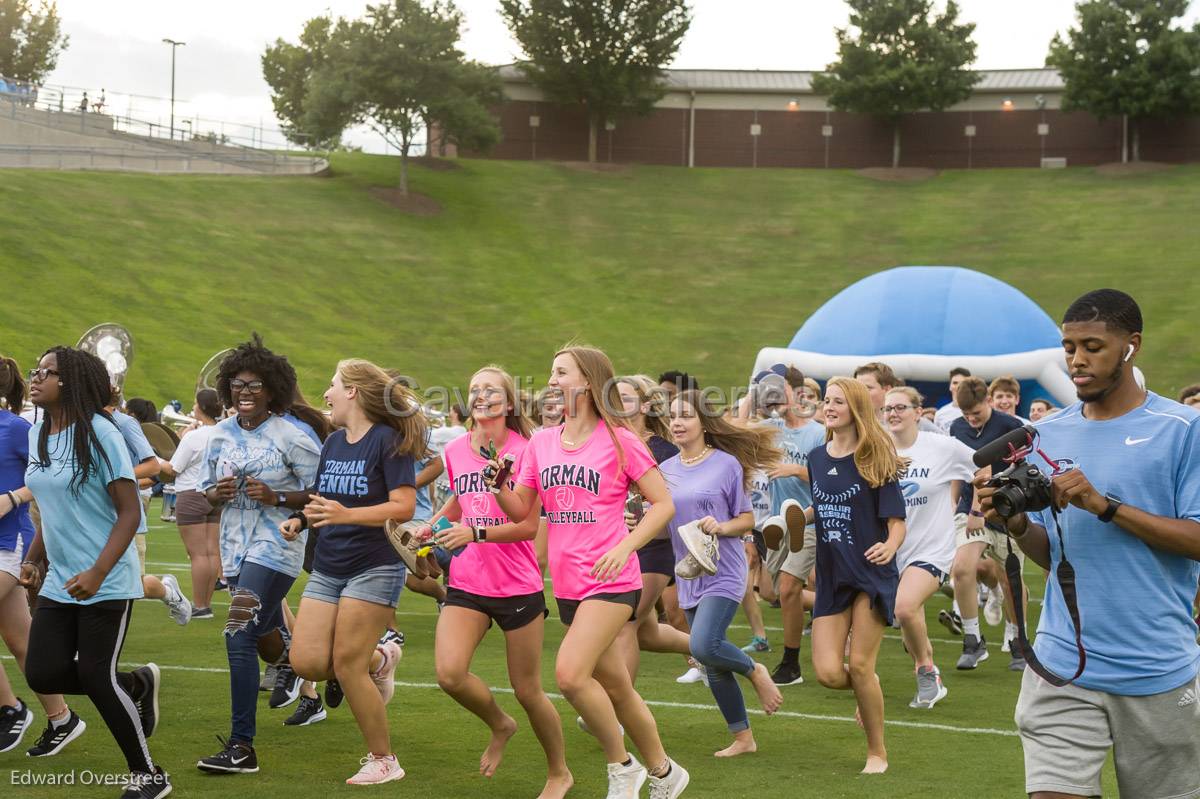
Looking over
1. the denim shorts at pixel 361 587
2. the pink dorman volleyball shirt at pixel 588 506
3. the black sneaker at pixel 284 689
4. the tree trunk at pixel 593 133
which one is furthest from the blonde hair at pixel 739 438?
the tree trunk at pixel 593 133

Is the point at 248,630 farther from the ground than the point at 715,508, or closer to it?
closer to it

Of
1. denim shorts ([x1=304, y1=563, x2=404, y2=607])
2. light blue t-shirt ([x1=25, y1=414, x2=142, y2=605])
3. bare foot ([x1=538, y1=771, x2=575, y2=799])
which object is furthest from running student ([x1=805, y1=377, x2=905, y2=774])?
light blue t-shirt ([x1=25, y1=414, x2=142, y2=605])

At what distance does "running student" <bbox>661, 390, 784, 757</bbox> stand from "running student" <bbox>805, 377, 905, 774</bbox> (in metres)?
0.53

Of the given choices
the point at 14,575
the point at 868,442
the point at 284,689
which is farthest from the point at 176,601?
the point at 868,442

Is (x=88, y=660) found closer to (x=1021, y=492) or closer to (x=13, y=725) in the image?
(x=13, y=725)

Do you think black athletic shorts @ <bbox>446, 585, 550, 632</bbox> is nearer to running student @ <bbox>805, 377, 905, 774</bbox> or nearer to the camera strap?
running student @ <bbox>805, 377, 905, 774</bbox>

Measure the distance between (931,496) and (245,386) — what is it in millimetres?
4781

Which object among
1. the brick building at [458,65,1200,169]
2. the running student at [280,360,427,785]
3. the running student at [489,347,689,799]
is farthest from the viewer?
the brick building at [458,65,1200,169]

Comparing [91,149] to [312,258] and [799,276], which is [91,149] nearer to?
[312,258]

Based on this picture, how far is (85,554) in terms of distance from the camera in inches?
240

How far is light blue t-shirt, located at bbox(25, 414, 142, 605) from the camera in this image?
609 cm

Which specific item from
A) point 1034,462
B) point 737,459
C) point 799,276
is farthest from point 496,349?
point 1034,462

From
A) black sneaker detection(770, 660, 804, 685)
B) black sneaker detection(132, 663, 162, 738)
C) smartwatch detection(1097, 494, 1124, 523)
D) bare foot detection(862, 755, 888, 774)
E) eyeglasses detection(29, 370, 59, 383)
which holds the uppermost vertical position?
eyeglasses detection(29, 370, 59, 383)

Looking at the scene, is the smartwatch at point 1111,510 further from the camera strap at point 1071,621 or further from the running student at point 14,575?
the running student at point 14,575
